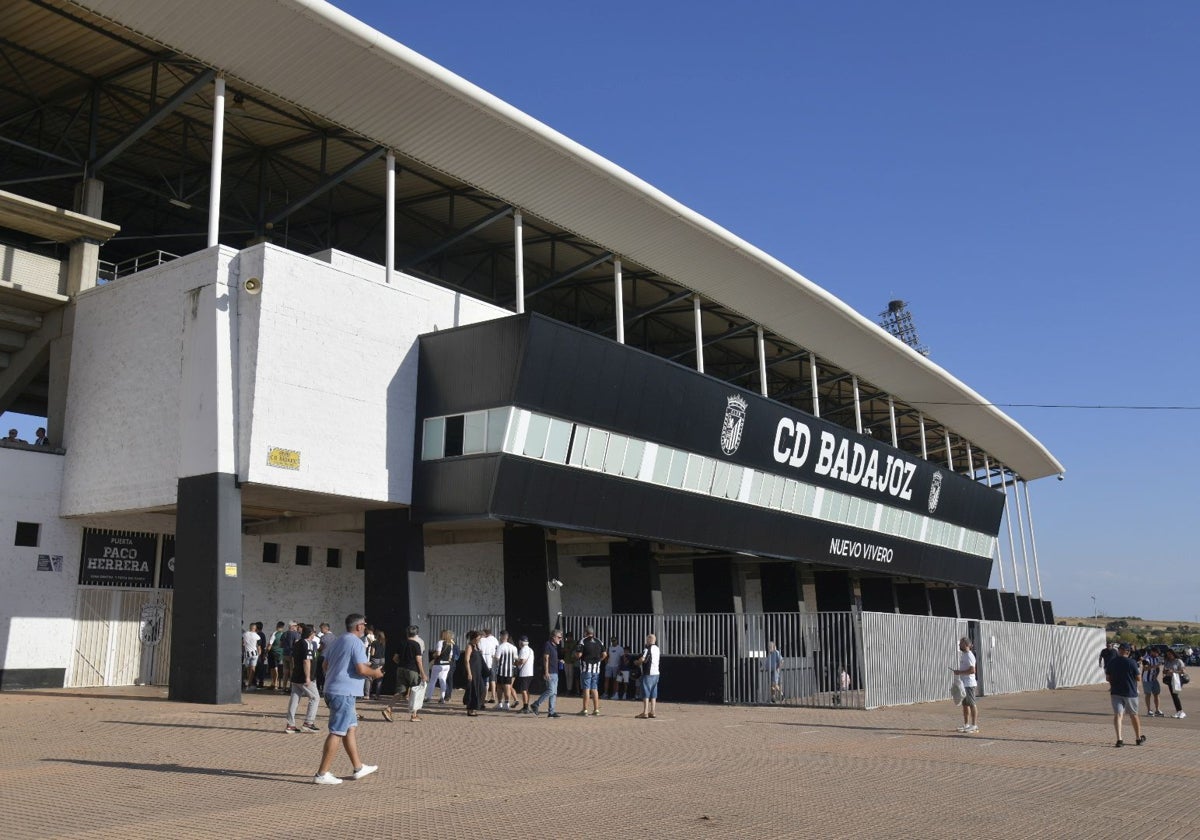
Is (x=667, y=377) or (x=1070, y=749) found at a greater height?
(x=667, y=377)

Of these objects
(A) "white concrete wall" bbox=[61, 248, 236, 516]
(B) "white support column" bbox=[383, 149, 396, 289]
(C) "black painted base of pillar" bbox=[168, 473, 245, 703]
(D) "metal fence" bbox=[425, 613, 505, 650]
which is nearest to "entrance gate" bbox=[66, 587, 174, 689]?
Result: (A) "white concrete wall" bbox=[61, 248, 236, 516]

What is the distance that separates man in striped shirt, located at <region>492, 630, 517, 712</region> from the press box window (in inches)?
471

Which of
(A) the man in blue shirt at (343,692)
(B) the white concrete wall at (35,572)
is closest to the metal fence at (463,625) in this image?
(B) the white concrete wall at (35,572)

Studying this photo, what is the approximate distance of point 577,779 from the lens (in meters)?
12.3

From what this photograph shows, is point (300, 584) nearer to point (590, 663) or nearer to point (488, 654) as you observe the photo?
point (488, 654)

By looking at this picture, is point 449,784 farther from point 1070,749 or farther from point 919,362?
point 919,362

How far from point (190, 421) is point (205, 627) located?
4.59m

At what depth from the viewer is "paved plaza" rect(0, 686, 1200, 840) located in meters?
9.31

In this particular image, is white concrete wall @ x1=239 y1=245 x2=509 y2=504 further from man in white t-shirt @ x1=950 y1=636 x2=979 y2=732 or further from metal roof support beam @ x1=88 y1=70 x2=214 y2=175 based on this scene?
man in white t-shirt @ x1=950 y1=636 x2=979 y2=732

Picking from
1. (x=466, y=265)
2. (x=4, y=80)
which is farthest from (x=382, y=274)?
(x=466, y=265)

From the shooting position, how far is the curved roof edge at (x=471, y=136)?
79.0 feet

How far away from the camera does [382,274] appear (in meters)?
27.7

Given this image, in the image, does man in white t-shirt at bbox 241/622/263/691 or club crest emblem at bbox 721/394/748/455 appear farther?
club crest emblem at bbox 721/394/748/455

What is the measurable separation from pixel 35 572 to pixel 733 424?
813 inches
